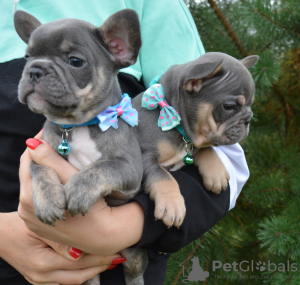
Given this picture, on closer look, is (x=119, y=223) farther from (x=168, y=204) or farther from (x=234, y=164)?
(x=234, y=164)

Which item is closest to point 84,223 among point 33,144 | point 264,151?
point 33,144

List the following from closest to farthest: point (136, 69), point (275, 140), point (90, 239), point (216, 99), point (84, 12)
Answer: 1. point (90, 239)
2. point (216, 99)
3. point (84, 12)
4. point (136, 69)
5. point (275, 140)

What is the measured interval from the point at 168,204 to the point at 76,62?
80 centimetres

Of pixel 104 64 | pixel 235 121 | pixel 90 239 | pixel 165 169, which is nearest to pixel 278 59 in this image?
pixel 235 121

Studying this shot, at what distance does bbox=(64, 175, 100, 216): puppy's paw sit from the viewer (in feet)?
5.71

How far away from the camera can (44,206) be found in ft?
5.74

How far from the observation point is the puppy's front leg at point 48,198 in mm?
1740

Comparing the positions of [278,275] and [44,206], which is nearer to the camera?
[44,206]

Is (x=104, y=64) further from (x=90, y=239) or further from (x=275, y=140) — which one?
(x=275, y=140)

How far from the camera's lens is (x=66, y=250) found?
2059mm

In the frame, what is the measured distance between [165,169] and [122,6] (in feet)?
3.32

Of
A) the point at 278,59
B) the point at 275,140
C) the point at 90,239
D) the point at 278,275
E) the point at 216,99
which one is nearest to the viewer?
the point at 90,239

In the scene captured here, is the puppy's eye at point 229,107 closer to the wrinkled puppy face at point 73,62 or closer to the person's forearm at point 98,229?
the wrinkled puppy face at point 73,62

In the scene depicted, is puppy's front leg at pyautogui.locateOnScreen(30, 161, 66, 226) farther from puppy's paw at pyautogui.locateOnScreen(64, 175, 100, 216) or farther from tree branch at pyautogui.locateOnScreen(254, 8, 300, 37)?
tree branch at pyautogui.locateOnScreen(254, 8, 300, 37)
